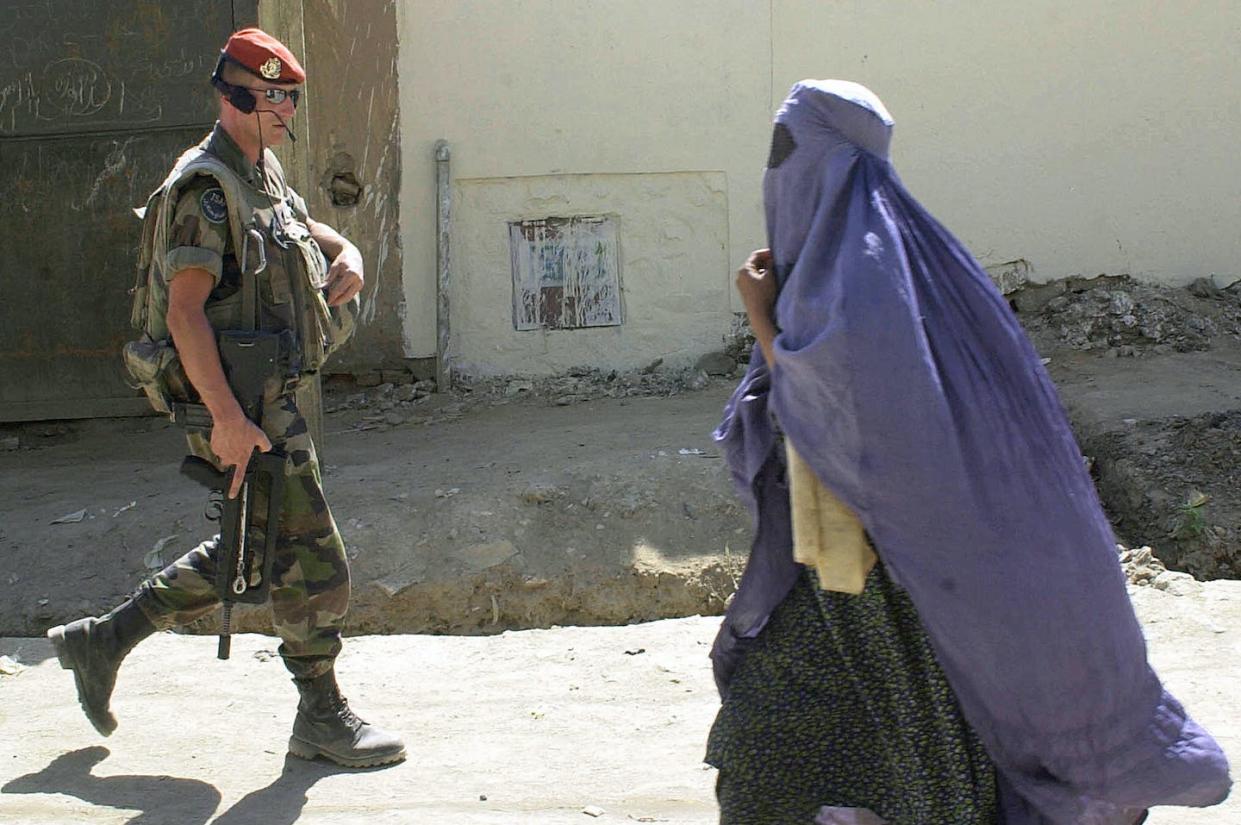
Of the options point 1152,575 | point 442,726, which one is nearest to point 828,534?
point 442,726

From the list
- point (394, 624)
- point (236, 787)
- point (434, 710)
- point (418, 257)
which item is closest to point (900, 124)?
point (418, 257)

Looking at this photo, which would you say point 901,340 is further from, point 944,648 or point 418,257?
point 418,257

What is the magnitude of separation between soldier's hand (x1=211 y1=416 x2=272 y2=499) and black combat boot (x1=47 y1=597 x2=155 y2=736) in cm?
53

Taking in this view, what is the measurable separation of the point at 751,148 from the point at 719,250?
577 millimetres

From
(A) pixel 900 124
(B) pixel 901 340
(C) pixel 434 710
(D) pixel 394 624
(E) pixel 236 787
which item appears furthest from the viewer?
(A) pixel 900 124

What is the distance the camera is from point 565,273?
735cm

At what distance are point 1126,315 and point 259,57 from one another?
17.8 feet

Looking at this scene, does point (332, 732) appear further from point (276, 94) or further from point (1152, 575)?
point (1152, 575)

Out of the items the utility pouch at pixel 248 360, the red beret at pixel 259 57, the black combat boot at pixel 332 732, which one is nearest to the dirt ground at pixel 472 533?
the black combat boot at pixel 332 732

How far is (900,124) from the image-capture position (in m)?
7.23

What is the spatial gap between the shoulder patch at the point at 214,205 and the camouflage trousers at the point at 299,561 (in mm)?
Result: 436

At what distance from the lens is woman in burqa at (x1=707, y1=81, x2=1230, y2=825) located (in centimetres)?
194

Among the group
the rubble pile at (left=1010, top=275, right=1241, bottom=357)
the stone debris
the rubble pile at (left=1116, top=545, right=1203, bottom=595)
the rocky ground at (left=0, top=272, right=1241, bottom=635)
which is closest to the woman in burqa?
the rubble pile at (left=1116, top=545, right=1203, bottom=595)

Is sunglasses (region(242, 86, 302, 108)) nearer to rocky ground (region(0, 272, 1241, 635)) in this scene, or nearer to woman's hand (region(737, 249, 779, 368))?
woman's hand (region(737, 249, 779, 368))
